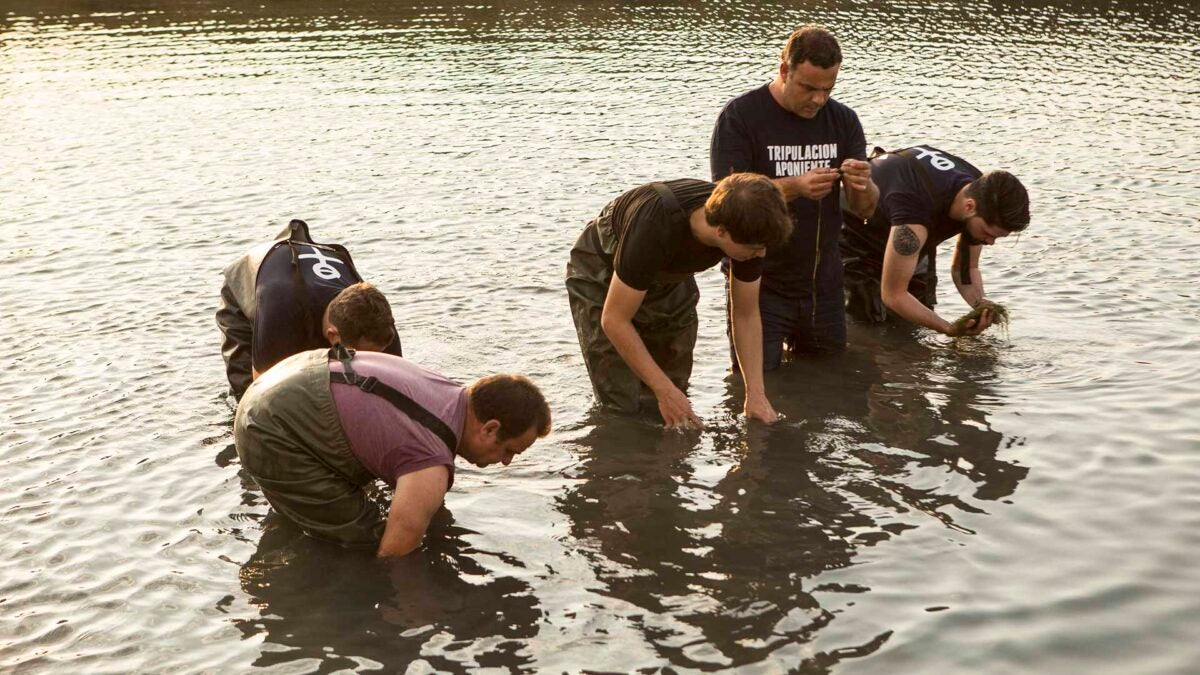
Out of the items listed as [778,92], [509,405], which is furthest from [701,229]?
[778,92]

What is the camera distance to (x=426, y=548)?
625 cm

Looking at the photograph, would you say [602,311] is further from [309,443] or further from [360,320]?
[309,443]

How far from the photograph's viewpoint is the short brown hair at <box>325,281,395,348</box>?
5.99 m

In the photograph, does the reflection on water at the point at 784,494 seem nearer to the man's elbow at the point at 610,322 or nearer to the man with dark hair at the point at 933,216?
the man with dark hair at the point at 933,216

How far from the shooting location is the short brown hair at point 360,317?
5.99 metres

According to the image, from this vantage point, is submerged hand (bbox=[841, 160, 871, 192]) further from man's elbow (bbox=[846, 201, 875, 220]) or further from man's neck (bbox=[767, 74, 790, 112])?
man's neck (bbox=[767, 74, 790, 112])

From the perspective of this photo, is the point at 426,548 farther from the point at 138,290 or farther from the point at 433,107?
the point at 433,107

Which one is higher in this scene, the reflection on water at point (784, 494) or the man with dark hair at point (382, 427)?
the man with dark hair at point (382, 427)

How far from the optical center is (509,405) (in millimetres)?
5461

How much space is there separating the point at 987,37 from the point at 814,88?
61.3 feet

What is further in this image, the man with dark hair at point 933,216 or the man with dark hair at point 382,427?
the man with dark hair at point 933,216

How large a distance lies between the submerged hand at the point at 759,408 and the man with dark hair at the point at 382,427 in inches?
81.0

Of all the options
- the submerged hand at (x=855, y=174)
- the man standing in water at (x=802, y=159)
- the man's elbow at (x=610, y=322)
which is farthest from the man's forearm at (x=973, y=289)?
the man's elbow at (x=610, y=322)

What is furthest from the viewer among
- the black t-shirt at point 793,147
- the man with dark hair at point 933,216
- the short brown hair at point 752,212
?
the man with dark hair at point 933,216
